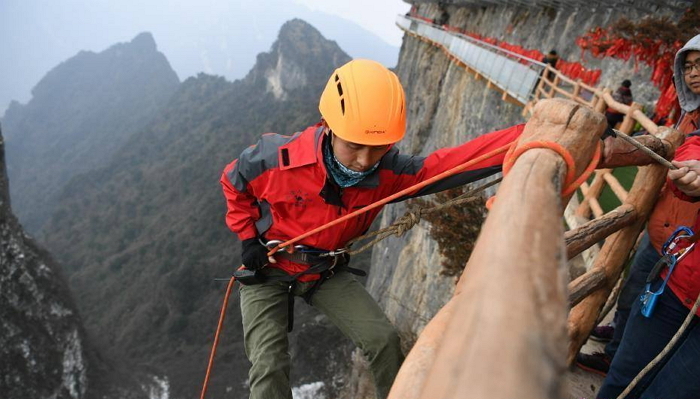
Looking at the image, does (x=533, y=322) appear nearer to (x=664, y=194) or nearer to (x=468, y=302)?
(x=468, y=302)

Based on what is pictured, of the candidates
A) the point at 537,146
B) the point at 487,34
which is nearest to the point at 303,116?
the point at 487,34

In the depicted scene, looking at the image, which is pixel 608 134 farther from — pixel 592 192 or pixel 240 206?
pixel 592 192

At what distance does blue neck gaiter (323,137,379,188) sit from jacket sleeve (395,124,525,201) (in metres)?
0.28

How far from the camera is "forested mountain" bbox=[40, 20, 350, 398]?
36.5m

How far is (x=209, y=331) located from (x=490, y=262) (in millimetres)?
48545

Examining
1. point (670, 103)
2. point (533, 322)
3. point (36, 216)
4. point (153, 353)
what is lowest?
point (36, 216)

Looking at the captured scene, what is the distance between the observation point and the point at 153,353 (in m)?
43.2

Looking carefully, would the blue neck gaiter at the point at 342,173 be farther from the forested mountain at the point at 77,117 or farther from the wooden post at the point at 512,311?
the forested mountain at the point at 77,117

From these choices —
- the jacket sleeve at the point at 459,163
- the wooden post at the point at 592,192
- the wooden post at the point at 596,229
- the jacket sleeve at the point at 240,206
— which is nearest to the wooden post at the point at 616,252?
the wooden post at the point at 596,229

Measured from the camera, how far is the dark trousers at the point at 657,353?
2.13 metres

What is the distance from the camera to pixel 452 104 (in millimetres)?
18000

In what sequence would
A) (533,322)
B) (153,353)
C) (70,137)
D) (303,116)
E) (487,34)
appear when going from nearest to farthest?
(533,322) < (487,34) < (153,353) < (303,116) < (70,137)

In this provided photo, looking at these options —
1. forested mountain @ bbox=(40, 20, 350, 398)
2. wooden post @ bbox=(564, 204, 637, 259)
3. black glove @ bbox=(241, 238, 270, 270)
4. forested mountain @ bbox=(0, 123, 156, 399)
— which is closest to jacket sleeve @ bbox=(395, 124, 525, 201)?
wooden post @ bbox=(564, 204, 637, 259)

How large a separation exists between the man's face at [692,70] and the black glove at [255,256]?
3195 millimetres
